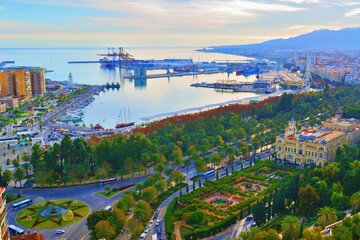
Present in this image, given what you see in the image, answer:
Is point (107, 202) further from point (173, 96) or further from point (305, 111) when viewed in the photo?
point (173, 96)

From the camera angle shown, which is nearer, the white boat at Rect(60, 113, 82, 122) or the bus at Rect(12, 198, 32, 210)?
the bus at Rect(12, 198, 32, 210)

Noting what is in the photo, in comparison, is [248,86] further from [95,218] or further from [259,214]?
[95,218]

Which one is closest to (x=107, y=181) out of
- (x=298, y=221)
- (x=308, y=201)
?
(x=308, y=201)

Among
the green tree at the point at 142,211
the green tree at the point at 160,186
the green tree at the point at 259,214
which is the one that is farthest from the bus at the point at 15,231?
the green tree at the point at 259,214

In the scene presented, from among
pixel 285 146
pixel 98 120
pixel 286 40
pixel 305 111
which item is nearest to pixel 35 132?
pixel 98 120

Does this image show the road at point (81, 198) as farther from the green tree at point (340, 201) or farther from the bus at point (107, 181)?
the green tree at point (340, 201)

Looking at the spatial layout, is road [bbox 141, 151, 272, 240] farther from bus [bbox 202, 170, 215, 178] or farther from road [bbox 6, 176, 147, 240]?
road [bbox 6, 176, 147, 240]

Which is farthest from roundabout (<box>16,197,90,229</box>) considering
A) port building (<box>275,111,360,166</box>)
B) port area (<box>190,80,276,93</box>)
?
port area (<box>190,80,276,93</box>)
